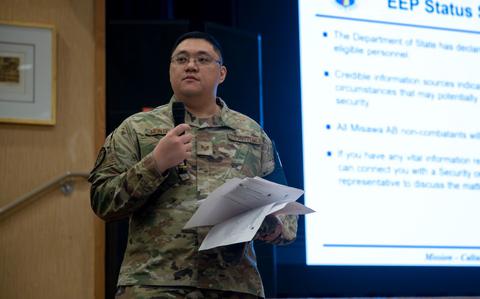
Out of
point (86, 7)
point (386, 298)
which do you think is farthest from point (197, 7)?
point (386, 298)

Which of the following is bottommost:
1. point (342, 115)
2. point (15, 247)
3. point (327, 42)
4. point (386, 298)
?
point (386, 298)

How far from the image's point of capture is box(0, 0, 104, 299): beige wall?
3.31 m

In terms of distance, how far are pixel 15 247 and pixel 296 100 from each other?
146 cm

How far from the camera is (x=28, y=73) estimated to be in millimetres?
3463

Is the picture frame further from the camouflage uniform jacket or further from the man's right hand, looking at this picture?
the man's right hand

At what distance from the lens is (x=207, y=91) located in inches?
87.0

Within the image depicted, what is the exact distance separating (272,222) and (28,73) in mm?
1842

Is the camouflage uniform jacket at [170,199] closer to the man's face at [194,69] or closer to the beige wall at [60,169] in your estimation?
the man's face at [194,69]

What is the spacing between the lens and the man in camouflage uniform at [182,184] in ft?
6.37

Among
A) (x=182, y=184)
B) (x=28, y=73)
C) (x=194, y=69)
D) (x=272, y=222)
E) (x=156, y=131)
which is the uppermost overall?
(x=28, y=73)

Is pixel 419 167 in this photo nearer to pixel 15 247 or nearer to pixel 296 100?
pixel 296 100

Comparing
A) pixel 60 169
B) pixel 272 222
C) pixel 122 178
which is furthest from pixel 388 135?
pixel 122 178

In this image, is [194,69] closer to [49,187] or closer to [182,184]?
[182,184]

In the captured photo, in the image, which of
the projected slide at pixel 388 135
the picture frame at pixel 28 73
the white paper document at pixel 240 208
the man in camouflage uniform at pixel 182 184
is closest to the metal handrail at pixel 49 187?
the picture frame at pixel 28 73
